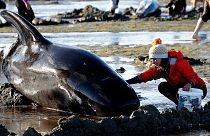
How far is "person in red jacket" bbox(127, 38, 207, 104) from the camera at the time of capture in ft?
37.1

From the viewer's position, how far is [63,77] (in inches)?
474

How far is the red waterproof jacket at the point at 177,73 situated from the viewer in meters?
11.4

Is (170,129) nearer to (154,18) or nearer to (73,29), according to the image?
(73,29)

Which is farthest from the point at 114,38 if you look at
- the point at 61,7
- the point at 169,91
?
the point at 61,7

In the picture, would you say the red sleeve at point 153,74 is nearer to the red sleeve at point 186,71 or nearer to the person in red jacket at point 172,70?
the person in red jacket at point 172,70

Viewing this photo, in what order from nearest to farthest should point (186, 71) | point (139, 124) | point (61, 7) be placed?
1. point (139, 124)
2. point (186, 71)
3. point (61, 7)

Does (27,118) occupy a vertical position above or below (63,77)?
below

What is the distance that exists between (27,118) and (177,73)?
280 centimetres

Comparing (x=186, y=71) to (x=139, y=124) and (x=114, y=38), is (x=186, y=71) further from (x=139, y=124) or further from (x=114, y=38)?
(x=114, y=38)

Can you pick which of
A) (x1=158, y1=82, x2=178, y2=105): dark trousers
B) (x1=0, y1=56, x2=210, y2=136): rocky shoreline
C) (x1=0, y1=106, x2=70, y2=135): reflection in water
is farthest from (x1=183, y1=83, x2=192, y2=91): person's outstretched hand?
(x1=0, y1=106, x2=70, y2=135): reflection in water

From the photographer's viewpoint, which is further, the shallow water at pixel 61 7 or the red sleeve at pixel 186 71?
the shallow water at pixel 61 7

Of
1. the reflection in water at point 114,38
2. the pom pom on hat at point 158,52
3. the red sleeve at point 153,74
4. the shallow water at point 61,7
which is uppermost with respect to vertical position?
the pom pom on hat at point 158,52

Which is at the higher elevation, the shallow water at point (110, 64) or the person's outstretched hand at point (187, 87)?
the person's outstretched hand at point (187, 87)

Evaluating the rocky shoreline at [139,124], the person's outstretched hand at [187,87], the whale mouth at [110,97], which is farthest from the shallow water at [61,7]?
the rocky shoreline at [139,124]
